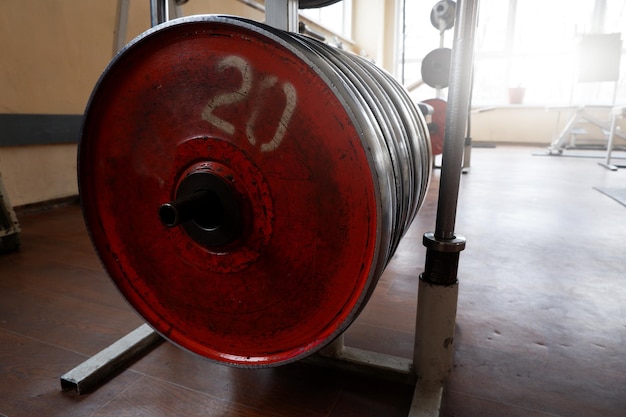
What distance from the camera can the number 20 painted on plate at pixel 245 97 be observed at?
1.92 ft

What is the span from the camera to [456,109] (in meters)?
0.74

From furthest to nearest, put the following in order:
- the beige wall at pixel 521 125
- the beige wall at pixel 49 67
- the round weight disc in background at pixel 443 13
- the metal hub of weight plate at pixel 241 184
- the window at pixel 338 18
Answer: the beige wall at pixel 521 125, the window at pixel 338 18, the round weight disc in background at pixel 443 13, the beige wall at pixel 49 67, the metal hub of weight plate at pixel 241 184

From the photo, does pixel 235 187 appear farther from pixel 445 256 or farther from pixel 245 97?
pixel 445 256

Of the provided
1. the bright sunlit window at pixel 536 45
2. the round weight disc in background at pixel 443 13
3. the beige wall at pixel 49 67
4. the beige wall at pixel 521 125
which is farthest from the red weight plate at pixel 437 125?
the beige wall at pixel 521 125

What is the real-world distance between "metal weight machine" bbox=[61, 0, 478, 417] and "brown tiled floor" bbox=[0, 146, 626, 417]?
5 cm

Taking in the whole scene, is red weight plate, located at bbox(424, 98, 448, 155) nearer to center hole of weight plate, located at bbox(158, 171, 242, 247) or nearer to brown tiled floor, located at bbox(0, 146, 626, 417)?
brown tiled floor, located at bbox(0, 146, 626, 417)

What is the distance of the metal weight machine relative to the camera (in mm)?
575

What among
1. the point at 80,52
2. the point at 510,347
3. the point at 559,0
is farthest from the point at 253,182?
the point at 559,0

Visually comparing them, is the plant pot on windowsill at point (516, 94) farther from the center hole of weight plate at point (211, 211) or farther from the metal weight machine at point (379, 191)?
the center hole of weight plate at point (211, 211)

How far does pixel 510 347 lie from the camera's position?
1076mm

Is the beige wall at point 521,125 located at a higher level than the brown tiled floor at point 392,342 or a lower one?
higher

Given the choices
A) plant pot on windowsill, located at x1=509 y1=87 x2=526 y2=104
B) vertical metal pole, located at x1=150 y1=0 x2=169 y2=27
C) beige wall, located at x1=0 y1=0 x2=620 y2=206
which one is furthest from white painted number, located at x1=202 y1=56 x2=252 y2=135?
plant pot on windowsill, located at x1=509 y1=87 x2=526 y2=104

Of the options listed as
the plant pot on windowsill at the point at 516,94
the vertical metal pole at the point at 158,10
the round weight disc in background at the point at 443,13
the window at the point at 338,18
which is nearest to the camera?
the vertical metal pole at the point at 158,10

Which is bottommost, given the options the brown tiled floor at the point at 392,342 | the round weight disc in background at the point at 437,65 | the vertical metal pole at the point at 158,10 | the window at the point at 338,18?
the brown tiled floor at the point at 392,342
